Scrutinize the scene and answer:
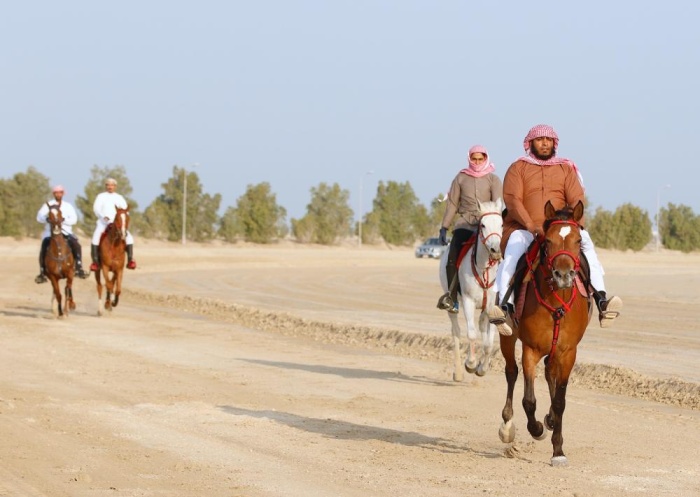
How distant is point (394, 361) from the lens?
1875 cm

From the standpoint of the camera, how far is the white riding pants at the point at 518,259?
10.5 m

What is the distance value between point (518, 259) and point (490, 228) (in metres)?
3.80

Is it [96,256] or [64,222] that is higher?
[64,222]

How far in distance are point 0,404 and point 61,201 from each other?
12.4 meters

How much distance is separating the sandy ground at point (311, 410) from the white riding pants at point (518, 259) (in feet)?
4.79

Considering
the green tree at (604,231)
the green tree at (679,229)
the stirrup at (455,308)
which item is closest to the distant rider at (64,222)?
the stirrup at (455,308)

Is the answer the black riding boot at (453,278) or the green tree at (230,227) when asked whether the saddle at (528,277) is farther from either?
the green tree at (230,227)

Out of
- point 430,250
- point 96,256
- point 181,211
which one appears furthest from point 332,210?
point 96,256

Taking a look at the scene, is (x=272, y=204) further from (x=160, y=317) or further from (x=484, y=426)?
(x=484, y=426)

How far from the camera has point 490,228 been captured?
14430 mm

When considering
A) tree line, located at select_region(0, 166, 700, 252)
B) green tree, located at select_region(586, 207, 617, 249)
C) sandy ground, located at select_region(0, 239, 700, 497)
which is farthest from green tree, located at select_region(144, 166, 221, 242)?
sandy ground, located at select_region(0, 239, 700, 497)

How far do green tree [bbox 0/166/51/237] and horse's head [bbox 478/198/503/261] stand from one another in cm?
8043

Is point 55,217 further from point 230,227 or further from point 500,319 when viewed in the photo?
point 230,227

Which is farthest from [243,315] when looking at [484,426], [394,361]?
[484,426]
